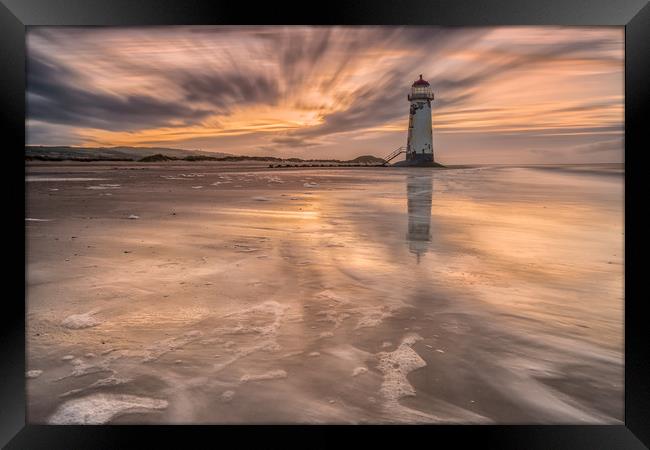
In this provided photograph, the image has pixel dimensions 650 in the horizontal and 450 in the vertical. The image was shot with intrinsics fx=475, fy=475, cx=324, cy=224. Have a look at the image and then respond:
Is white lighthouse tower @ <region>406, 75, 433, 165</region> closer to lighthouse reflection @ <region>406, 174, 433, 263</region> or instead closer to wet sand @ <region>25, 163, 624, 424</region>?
lighthouse reflection @ <region>406, 174, 433, 263</region>

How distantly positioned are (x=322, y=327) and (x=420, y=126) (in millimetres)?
24997

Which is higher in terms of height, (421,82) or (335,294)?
(421,82)

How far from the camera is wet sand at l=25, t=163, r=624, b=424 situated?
188 centimetres

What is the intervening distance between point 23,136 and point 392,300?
204 cm

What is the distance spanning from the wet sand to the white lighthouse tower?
69.5ft

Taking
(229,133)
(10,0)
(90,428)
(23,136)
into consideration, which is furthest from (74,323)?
(229,133)

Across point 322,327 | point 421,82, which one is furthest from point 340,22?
point 421,82

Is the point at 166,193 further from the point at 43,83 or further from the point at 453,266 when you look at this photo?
the point at 453,266

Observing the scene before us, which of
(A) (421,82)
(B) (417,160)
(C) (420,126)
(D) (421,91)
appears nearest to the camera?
(B) (417,160)

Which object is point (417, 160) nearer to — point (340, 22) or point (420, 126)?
point (420, 126)

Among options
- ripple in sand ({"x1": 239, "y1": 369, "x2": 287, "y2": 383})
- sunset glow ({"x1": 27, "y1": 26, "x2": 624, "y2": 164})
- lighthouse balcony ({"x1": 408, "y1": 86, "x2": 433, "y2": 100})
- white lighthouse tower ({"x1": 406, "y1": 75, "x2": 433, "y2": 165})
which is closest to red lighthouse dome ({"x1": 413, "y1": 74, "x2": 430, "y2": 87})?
white lighthouse tower ({"x1": 406, "y1": 75, "x2": 433, "y2": 165})

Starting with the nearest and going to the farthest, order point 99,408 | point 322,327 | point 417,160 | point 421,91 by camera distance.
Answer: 1. point 99,408
2. point 322,327
3. point 417,160
4. point 421,91

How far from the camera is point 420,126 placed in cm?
2614

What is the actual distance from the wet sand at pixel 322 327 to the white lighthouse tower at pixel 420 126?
69.5ft
